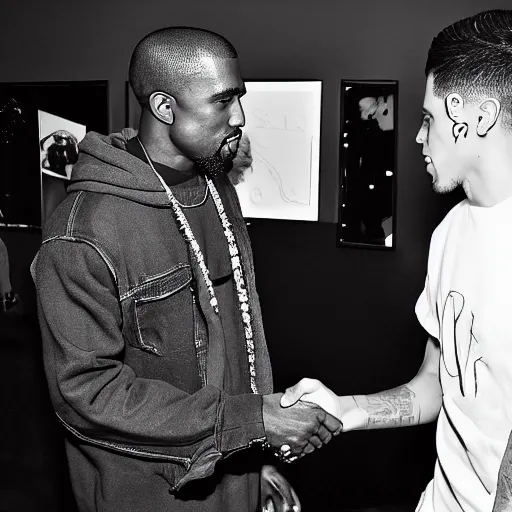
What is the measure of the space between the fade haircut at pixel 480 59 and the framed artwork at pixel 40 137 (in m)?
2.39

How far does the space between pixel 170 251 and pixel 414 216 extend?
A: 154cm

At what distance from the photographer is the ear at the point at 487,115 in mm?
1596

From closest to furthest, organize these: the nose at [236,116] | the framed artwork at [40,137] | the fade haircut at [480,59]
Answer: the fade haircut at [480,59] → the nose at [236,116] → the framed artwork at [40,137]

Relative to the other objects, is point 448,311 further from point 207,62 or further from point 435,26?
point 435,26

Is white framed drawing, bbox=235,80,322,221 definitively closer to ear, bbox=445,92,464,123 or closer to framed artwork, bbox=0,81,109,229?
framed artwork, bbox=0,81,109,229

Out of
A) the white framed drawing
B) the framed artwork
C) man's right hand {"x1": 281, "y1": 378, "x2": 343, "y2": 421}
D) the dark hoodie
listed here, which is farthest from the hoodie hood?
the framed artwork

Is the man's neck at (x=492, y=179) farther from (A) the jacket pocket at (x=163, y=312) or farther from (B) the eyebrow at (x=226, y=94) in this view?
(A) the jacket pocket at (x=163, y=312)

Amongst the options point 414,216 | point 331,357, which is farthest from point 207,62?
point 331,357

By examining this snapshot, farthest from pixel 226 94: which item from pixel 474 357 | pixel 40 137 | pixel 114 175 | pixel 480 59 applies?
pixel 40 137

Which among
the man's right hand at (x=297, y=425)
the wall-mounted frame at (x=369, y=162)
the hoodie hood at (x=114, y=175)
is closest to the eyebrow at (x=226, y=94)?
the hoodie hood at (x=114, y=175)

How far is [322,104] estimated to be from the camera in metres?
3.37

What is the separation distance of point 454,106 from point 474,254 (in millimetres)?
326

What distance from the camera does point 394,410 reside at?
6.66 feet

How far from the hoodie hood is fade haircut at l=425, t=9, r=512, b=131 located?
0.79 metres
